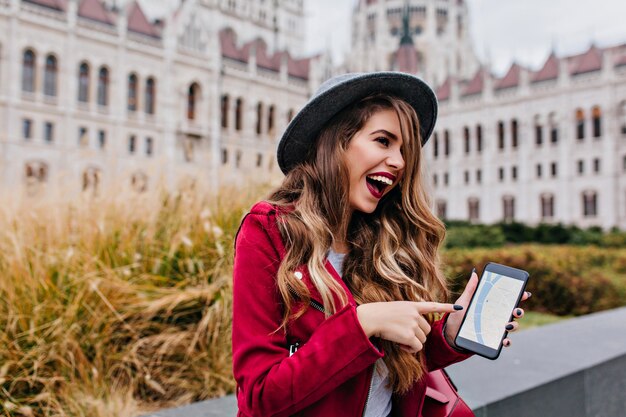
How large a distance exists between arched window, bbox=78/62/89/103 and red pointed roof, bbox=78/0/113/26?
270cm

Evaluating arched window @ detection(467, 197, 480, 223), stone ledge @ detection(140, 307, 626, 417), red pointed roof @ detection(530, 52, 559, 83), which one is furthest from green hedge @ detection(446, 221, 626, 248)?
red pointed roof @ detection(530, 52, 559, 83)

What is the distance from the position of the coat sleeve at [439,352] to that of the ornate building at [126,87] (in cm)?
2002

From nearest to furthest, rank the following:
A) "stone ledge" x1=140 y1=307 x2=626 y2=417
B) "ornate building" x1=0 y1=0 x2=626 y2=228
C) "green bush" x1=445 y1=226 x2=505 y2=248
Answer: "stone ledge" x1=140 y1=307 x2=626 y2=417 < "green bush" x1=445 y1=226 x2=505 y2=248 < "ornate building" x1=0 y1=0 x2=626 y2=228

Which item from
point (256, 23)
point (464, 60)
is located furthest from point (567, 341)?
point (464, 60)

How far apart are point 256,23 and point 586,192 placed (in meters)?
30.5

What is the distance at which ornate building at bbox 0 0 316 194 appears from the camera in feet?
84.1

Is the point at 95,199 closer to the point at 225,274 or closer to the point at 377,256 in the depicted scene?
the point at 225,274

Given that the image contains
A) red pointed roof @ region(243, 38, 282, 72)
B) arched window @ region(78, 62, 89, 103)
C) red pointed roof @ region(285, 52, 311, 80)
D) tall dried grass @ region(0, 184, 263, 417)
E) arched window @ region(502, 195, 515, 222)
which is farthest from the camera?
arched window @ region(502, 195, 515, 222)

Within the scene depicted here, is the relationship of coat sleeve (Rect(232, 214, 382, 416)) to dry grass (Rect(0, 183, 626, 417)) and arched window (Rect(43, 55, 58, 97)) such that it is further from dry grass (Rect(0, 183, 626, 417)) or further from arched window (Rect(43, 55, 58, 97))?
arched window (Rect(43, 55, 58, 97))

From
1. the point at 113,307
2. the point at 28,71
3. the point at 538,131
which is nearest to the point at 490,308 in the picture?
the point at 113,307

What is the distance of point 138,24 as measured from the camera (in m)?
31.4

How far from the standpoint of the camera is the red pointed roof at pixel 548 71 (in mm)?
37688

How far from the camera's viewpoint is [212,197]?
431 centimetres

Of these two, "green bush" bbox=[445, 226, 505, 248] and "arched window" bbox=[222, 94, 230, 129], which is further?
"arched window" bbox=[222, 94, 230, 129]
